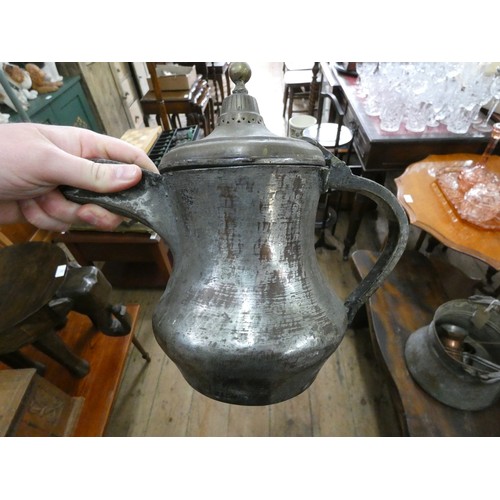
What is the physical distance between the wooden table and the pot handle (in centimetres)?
74

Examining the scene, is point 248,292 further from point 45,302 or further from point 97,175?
point 45,302

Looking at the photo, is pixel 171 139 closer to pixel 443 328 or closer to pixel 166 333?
pixel 166 333

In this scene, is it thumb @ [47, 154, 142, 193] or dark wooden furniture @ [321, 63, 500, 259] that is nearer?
thumb @ [47, 154, 142, 193]

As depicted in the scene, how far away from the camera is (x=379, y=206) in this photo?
557mm

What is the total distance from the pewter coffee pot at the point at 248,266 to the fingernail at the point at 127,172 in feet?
0.12

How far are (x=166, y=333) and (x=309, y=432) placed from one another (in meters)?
1.15

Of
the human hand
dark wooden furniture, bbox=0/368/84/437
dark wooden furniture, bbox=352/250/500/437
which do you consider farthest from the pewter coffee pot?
dark wooden furniture, bbox=352/250/500/437

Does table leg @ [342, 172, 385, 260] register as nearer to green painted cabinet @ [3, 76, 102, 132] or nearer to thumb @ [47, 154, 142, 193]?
thumb @ [47, 154, 142, 193]

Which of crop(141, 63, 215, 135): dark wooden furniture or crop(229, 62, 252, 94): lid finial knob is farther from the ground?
crop(229, 62, 252, 94): lid finial knob

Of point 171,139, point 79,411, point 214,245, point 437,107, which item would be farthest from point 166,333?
point 437,107

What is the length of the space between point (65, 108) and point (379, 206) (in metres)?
2.54

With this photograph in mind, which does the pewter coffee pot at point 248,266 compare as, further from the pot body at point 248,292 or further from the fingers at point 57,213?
the fingers at point 57,213

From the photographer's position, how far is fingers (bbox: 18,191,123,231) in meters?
0.76

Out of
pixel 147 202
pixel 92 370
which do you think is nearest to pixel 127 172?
pixel 147 202
